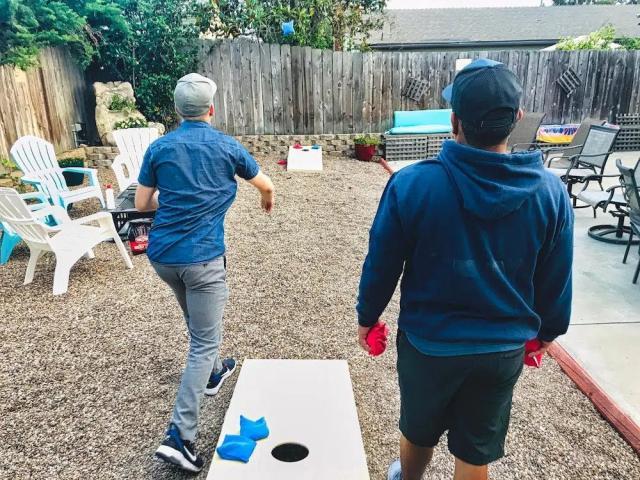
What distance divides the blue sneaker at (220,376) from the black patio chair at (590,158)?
486cm

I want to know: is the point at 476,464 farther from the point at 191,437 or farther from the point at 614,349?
the point at 614,349

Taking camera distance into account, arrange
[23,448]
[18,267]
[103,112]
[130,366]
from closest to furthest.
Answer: [23,448] → [130,366] → [18,267] → [103,112]

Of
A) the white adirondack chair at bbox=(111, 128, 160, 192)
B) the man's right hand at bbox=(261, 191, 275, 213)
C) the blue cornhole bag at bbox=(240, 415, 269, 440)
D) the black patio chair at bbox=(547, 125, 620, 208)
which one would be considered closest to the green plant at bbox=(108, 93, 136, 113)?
the white adirondack chair at bbox=(111, 128, 160, 192)

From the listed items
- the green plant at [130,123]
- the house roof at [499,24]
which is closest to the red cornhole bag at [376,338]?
the green plant at [130,123]

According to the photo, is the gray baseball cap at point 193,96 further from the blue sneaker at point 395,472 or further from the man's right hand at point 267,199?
the blue sneaker at point 395,472

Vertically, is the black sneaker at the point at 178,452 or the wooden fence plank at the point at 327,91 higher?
the wooden fence plank at the point at 327,91

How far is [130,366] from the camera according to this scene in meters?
2.99

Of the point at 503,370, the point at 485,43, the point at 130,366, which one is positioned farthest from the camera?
the point at 485,43

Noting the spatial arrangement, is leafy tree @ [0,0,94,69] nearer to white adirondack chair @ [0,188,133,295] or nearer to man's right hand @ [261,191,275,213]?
white adirondack chair @ [0,188,133,295]

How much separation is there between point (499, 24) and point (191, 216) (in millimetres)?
18248

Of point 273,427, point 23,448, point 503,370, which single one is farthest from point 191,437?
point 503,370

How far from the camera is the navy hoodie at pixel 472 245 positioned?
1.29 m

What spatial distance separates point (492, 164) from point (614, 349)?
2386 millimetres

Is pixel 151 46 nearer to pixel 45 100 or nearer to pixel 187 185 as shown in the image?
pixel 45 100
